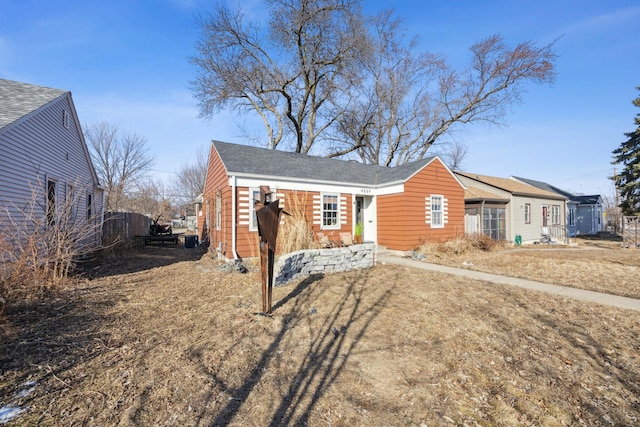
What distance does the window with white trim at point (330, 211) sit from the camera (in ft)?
38.9

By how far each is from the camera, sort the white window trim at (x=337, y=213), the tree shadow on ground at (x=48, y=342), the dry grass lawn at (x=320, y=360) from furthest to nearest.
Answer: the white window trim at (x=337, y=213) < the tree shadow on ground at (x=48, y=342) < the dry grass lawn at (x=320, y=360)

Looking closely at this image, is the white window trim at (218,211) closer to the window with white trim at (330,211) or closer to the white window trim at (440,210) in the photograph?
the window with white trim at (330,211)

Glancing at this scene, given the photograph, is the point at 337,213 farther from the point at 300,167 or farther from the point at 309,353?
the point at 309,353

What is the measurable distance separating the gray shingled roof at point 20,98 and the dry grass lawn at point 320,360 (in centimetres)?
507

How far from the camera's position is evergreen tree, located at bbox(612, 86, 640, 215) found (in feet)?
63.0

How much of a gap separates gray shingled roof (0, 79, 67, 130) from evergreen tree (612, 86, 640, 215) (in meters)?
29.8

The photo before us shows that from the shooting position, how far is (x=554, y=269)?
8.97m

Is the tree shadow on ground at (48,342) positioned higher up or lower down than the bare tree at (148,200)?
lower down

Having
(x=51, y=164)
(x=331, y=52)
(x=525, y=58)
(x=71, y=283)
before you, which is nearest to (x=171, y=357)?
(x=71, y=283)

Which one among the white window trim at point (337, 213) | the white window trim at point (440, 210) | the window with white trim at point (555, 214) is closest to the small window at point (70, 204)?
the white window trim at point (337, 213)

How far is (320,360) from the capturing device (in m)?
3.45

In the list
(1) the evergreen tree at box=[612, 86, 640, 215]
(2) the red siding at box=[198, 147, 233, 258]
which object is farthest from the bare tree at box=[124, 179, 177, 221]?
(1) the evergreen tree at box=[612, 86, 640, 215]

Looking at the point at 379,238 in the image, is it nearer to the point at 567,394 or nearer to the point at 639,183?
the point at 567,394

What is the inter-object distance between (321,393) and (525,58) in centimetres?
2672
